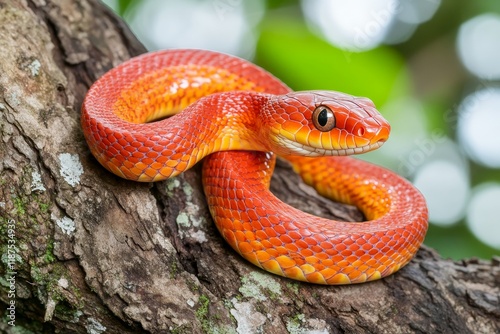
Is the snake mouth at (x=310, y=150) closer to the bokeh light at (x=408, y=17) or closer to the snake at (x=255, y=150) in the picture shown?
the snake at (x=255, y=150)

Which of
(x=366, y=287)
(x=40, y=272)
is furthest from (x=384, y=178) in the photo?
(x=40, y=272)

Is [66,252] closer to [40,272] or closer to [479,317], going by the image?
[40,272]

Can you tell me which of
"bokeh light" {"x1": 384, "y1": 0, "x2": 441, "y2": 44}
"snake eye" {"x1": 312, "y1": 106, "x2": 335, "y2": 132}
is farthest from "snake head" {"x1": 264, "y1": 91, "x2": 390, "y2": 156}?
"bokeh light" {"x1": 384, "y1": 0, "x2": 441, "y2": 44}

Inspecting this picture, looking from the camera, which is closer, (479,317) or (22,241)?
(22,241)

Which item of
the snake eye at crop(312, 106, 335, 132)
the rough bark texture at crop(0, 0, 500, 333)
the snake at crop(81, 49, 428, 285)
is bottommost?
the rough bark texture at crop(0, 0, 500, 333)

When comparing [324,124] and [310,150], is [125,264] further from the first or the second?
[324,124]

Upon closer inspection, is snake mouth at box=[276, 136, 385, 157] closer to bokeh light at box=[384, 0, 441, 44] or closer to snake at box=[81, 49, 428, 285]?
snake at box=[81, 49, 428, 285]
